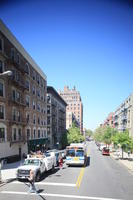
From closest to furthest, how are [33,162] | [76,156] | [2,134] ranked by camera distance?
[33,162] → [76,156] → [2,134]

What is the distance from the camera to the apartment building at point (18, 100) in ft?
85.2

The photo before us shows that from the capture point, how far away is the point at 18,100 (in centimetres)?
3106

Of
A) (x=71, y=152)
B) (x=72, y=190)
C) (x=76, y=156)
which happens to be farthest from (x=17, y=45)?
(x=72, y=190)

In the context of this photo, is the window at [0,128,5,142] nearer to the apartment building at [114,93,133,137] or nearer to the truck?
the truck

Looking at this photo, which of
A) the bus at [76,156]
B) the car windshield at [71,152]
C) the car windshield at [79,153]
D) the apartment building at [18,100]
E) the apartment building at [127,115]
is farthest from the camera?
the apartment building at [127,115]

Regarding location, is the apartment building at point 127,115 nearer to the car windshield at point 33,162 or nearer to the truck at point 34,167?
the truck at point 34,167

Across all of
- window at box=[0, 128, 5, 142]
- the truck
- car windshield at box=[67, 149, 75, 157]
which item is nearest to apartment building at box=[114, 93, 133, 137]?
car windshield at box=[67, 149, 75, 157]

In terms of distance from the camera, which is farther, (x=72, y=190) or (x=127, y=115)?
(x=127, y=115)

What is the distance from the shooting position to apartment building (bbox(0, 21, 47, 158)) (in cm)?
2597

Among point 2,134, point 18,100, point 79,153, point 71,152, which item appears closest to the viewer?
point 79,153

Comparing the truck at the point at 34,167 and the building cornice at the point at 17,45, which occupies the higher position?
the building cornice at the point at 17,45

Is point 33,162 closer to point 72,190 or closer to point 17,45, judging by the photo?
point 72,190

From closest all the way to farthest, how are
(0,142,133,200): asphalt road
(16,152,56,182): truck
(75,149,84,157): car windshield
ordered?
1. (0,142,133,200): asphalt road
2. (16,152,56,182): truck
3. (75,149,84,157): car windshield

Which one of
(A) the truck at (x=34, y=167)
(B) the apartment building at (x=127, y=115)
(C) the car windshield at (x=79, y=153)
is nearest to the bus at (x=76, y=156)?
(C) the car windshield at (x=79, y=153)
